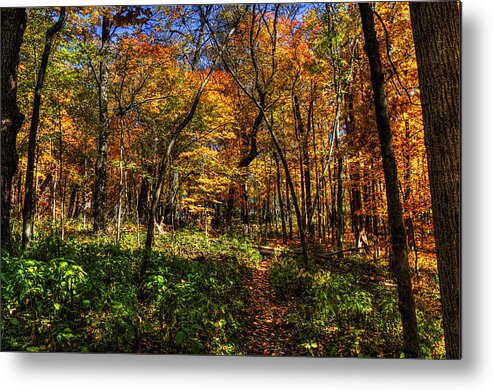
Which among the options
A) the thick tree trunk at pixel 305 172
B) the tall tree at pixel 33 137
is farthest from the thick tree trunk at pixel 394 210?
the tall tree at pixel 33 137

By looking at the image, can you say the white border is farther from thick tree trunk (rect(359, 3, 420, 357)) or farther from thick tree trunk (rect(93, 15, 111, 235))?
thick tree trunk (rect(93, 15, 111, 235))

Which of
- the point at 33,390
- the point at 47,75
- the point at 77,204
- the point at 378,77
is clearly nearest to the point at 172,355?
the point at 33,390

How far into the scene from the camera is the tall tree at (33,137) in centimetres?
307

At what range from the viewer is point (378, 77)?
9.37ft

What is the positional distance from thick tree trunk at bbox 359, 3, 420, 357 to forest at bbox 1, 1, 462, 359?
1cm

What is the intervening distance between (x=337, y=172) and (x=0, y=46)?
3.23 metres

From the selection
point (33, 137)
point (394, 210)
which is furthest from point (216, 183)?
point (33, 137)

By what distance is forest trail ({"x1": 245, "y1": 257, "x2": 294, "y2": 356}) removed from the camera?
9.75 ft

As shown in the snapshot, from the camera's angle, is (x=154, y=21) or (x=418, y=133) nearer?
(x=418, y=133)

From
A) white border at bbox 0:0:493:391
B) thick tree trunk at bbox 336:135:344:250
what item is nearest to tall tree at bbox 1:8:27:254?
white border at bbox 0:0:493:391

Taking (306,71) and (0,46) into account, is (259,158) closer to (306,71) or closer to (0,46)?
(306,71)

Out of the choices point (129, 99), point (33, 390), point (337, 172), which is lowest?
point (33, 390)

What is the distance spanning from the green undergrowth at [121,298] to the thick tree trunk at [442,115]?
149 centimetres

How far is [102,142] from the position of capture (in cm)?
314
